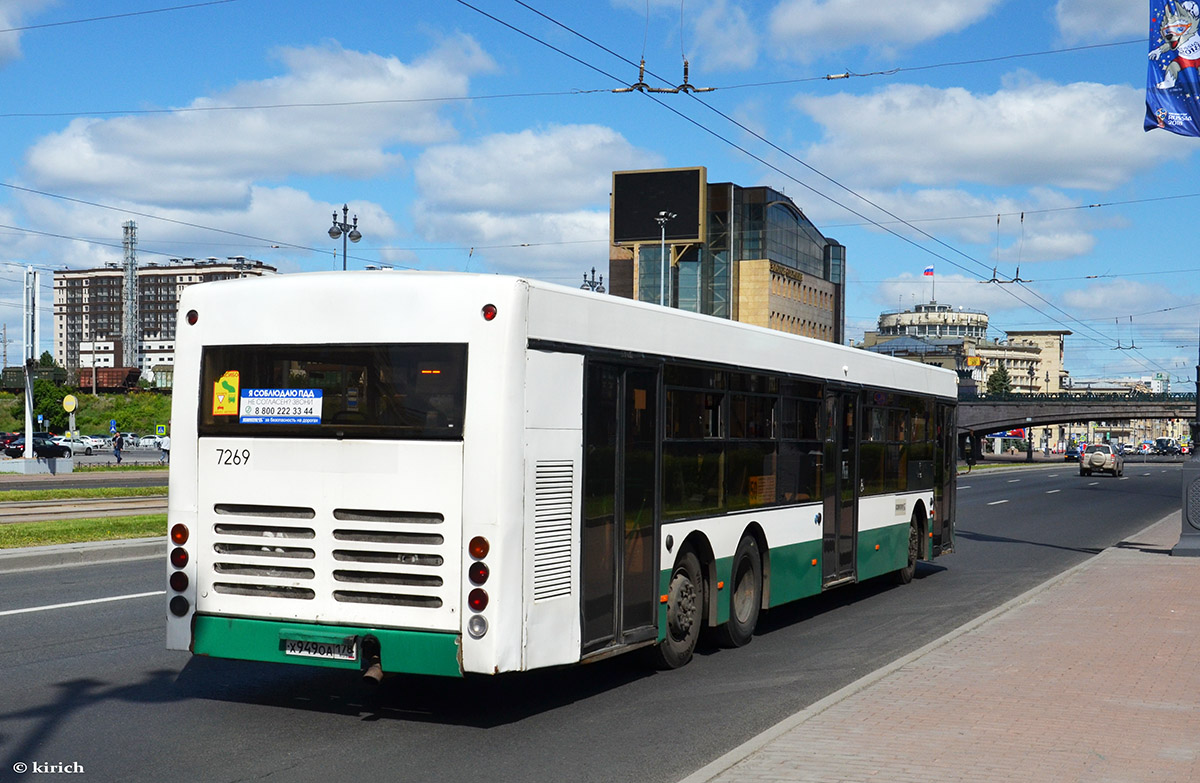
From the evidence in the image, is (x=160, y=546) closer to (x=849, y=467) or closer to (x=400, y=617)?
(x=849, y=467)

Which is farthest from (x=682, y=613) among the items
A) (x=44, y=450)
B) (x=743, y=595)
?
(x=44, y=450)

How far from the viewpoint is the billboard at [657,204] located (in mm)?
86250

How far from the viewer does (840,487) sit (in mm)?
13516

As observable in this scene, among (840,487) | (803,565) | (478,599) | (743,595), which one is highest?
(840,487)

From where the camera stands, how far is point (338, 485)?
26.2ft

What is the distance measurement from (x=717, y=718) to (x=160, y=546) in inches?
500

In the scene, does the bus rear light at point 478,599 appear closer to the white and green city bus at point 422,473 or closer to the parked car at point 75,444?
the white and green city bus at point 422,473

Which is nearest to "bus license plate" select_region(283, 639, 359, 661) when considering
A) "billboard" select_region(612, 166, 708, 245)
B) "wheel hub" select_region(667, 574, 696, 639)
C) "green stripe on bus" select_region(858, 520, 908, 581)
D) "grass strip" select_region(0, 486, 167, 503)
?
"wheel hub" select_region(667, 574, 696, 639)

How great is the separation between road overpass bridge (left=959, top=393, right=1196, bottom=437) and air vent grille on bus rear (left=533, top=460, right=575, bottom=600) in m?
112

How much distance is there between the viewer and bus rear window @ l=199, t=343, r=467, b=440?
7.82 metres

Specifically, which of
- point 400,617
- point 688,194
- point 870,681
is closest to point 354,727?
point 400,617

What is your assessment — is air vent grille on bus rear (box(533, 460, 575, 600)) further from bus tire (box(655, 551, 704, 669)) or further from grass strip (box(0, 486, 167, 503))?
grass strip (box(0, 486, 167, 503))

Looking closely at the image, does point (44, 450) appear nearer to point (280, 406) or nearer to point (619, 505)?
point (280, 406)

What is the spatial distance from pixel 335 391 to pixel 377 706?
2152mm
